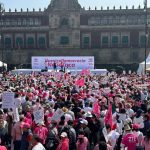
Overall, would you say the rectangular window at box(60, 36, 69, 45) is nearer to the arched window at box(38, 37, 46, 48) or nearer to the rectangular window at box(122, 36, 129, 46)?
the arched window at box(38, 37, 46, 48)

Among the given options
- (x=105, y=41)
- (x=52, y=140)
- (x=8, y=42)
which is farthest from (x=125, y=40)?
(x=52, y=140)

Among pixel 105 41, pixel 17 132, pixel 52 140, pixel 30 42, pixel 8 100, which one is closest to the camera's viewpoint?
pixel 52 140

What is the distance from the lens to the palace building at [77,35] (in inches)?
2889

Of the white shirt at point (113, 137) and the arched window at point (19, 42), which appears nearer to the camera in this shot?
the white shirt at point (113, 137)

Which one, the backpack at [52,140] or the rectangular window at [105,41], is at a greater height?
the rectangular window at [105,41]

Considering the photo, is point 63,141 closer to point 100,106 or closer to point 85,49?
point 100,106

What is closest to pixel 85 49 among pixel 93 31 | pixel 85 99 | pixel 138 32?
pixel 93 31

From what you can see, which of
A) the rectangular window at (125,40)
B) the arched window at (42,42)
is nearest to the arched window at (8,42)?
the arched window at (42,42)

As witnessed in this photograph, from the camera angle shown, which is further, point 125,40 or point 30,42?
point 30,42

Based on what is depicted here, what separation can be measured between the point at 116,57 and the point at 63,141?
2506 inches

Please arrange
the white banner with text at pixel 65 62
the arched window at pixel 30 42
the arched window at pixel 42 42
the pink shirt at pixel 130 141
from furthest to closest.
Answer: the arched window at pixel 30 42 < the arched window at pixel 42 42 < the white banner with text at pixel 65 62 < the pink shirt at pixel 130 141

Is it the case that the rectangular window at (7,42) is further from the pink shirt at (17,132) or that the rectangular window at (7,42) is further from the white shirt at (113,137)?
the white shirt at (113,137)

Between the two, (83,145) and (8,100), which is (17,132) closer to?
(8,100)

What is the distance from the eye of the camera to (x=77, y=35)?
2913 inches
